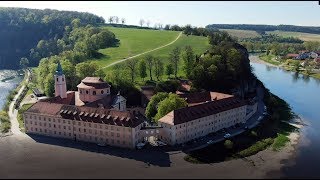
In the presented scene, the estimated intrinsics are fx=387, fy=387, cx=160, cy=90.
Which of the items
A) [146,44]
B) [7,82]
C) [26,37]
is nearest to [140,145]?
[7,82]

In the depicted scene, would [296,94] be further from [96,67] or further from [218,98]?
[96,67]

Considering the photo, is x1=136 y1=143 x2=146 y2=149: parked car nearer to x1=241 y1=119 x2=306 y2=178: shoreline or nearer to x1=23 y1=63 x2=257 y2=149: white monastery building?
x1=23 y1=63 x2=257 y2=149: white monastery building

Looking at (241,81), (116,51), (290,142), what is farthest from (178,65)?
(290,142)

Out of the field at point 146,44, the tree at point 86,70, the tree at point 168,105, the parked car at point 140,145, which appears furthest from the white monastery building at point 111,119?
the field at point 146,44

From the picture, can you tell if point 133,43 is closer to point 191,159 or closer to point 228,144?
point 228,144

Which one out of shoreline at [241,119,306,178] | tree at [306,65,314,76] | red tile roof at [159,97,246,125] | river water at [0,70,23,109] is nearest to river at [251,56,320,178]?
shoreline at [241,119,306,178]

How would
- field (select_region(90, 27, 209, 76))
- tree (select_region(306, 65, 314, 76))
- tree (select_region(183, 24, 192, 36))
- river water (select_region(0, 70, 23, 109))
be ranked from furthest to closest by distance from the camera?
tree (select_region(183, 24, 192, 36))
tree (select_region(306, 65, 314, 76))
field (select_region(90, 27, 209, 76))
river water (select_region(0, 70, 23, 109))
